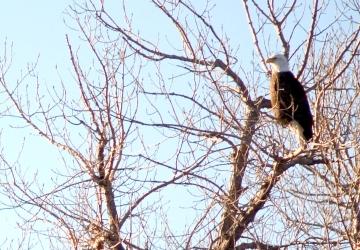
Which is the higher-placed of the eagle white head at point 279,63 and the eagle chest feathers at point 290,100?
the eagle white head at point 279,63

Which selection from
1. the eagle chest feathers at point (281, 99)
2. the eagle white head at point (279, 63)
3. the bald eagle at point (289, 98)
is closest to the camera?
the eagle chest feathers at point (281, 99)

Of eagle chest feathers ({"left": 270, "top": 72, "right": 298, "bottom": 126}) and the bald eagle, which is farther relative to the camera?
the bald eagle

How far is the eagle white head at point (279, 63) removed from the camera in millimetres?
6570

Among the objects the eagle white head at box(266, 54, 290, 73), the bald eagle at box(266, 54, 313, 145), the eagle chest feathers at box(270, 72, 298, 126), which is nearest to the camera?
the eagle chest feathers at box(270, 72, 298, 126)

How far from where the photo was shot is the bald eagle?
21.2ft

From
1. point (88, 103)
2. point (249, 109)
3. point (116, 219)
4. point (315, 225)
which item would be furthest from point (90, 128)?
point (315, 225)

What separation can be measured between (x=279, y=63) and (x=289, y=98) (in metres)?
0.31

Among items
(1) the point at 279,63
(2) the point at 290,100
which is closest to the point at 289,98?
(2) the point at 290,100

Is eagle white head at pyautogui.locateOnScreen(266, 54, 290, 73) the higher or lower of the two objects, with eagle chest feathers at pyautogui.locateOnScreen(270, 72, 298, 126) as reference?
higher

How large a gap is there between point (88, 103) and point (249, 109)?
1219mm

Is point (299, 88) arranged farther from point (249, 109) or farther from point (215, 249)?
point (215, 249)

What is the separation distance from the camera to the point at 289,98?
6688 millimetres

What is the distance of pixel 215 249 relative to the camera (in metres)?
6.05

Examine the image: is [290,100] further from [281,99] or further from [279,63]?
[279,63]
